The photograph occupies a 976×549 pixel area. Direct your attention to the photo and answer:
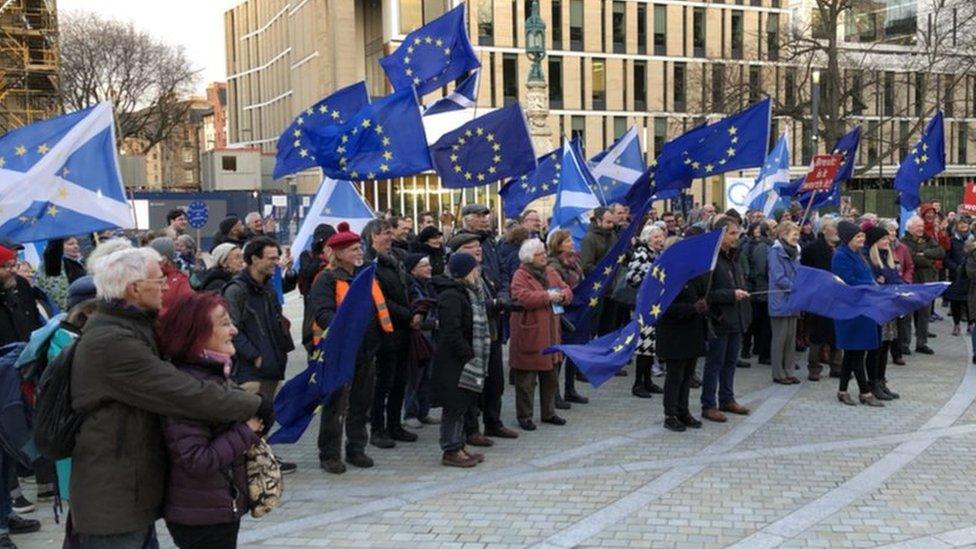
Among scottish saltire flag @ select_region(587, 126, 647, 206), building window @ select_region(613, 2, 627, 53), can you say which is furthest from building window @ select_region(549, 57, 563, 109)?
scottish saltire flag @ select_region(587, 126, 647, 206)

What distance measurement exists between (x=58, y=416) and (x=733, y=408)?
259 inches

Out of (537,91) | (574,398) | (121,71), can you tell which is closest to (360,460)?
(574,398)

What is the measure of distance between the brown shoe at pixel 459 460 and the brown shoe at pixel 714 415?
249 centimetres

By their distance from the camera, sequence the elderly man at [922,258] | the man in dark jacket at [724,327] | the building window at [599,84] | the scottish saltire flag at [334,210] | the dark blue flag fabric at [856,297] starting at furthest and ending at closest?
the building window at [599,84] → the elderly man at [922,258] → the scottish saltire flag at [334,210] → the dark blue flag fabric at [856,297] → the man in dark jacket at [724,327]

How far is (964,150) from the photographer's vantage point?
65.1 m

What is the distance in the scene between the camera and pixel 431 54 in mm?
11625

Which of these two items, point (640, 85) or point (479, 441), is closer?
point (479, 441)

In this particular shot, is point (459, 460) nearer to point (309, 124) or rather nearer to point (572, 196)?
point (309, 124)

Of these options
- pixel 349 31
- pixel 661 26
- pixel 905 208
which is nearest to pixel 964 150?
pixel 661 26

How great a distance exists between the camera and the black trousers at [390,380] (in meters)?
7.79

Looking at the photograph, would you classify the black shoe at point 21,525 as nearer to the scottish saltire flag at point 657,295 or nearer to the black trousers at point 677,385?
the scottish saltire flag at point 657,295

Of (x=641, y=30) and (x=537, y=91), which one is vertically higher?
(x=641, y=30)

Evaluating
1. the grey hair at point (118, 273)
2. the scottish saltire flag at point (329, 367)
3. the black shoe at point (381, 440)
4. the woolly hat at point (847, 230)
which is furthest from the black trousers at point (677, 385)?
the grey hair at point (118, 273)

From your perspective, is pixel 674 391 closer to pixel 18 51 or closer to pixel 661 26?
pixel 18 51
